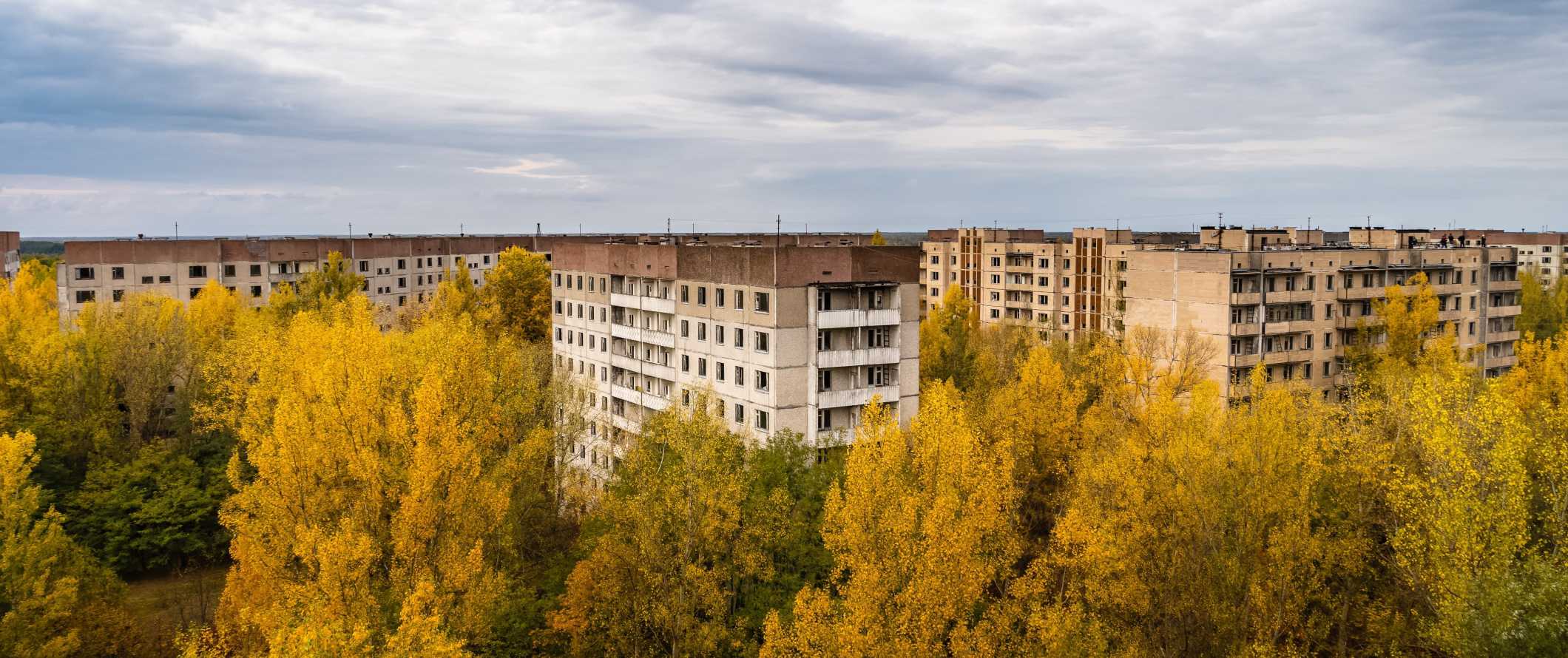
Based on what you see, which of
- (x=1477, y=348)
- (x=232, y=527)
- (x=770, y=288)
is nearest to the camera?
(x=232, y=527)

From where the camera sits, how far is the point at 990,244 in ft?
343

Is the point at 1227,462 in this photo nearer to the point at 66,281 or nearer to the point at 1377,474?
the point at 1377,474

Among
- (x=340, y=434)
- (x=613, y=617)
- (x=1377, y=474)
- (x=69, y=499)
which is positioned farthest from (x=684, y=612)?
(x=69, y=499)

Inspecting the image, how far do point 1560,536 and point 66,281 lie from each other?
100 meters

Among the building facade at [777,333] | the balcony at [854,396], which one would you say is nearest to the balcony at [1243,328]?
the building facade at [777,333]

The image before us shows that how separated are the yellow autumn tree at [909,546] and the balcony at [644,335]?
24906 mm

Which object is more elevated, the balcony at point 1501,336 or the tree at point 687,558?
the balcony at point 1501,336

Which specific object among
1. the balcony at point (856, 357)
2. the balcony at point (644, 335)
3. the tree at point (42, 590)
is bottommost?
the tree at point (42, 590)

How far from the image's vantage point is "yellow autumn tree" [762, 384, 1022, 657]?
28453 millimetres

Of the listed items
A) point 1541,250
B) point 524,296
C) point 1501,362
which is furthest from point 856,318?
point 1541,250

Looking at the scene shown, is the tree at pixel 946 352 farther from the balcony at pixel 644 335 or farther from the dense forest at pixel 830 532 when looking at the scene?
the balcony at pixel 644 335

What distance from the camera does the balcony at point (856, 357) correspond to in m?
48.3

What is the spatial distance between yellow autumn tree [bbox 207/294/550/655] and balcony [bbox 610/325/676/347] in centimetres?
1415

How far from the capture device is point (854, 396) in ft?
161
